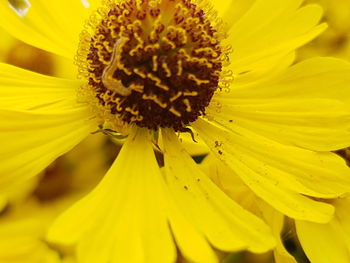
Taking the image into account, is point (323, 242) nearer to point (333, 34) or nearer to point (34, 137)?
point (34, 137)

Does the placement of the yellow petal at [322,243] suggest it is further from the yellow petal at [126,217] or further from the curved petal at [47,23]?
the curved petal at [47,23]

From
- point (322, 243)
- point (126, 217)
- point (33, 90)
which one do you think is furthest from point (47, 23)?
point (322, 243)

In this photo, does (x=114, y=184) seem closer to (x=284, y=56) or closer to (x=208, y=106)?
(x=208, y=106)

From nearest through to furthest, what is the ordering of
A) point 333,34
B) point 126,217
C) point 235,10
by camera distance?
point 126,217, point 235,10, point 333,34

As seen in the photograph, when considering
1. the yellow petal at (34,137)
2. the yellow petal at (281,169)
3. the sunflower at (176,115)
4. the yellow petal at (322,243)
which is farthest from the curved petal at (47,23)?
the yellow petal at (322,243)

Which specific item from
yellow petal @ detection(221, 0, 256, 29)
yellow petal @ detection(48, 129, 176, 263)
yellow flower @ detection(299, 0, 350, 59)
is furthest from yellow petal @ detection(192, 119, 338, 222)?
yellow flower @ detection(299, 0, 350, 59)

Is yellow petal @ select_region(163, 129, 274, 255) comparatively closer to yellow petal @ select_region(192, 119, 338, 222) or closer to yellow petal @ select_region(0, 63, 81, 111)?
yellow petal @ select_region(192, 119, 338, 222)

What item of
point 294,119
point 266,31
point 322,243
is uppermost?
point 266,31

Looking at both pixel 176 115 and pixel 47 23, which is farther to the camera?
pixel 47 23
